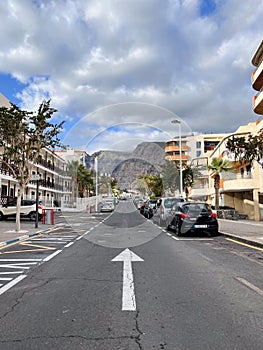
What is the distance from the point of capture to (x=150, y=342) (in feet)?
12.6

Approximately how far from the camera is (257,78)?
26.4 meters

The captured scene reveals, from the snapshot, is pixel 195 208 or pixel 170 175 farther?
pixel 170 175

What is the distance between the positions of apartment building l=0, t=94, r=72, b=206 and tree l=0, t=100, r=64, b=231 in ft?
69.9

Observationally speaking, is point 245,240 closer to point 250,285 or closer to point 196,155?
point 250,285

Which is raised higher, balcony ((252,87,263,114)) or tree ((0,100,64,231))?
balcony ((252,87,263,114))

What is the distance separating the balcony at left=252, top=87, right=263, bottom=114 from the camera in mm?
24981

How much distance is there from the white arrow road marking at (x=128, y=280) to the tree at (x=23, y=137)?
8.72 m

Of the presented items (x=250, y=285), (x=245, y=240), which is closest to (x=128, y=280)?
(x=250, y=285)

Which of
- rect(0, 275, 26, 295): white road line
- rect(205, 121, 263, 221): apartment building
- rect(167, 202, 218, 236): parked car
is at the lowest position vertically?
rect(0, 275, 26, 295): white road line

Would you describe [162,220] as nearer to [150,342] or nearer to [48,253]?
[48,253]

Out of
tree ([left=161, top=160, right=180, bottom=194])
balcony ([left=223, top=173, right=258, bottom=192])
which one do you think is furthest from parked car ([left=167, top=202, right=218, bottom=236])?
tree ([left=161, top=160, right=180, bottom=194])

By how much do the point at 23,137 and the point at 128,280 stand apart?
1270cm

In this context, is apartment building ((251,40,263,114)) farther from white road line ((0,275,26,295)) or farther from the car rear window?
white road line ((0,275,26,295))

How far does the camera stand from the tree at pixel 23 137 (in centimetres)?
1678
